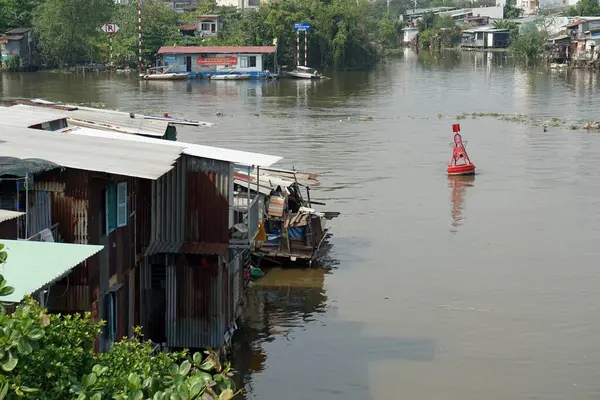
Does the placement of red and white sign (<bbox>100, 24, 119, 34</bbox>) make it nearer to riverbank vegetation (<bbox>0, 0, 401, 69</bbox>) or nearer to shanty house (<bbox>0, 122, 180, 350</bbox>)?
riverbank vegetation (<bbox>0, 0, 401, 69</bbox>)

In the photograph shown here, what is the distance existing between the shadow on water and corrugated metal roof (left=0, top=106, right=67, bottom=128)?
13.5 ft

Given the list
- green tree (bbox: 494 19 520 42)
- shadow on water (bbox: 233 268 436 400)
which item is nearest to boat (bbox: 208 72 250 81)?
green tree (bbox: 494 19 520 42)

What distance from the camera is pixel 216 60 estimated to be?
198ft

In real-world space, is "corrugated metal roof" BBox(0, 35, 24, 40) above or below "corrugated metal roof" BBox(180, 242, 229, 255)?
above

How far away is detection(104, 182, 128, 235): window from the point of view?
10.9 meters

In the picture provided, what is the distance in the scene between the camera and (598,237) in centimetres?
2067

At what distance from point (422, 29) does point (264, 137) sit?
7710 centimetres

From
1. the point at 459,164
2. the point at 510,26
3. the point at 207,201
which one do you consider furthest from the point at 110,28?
the point at 207,201

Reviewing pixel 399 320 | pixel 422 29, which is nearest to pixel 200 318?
pixel 399 320

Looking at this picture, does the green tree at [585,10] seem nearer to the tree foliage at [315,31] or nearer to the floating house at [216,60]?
the tree foliage at [315,31]

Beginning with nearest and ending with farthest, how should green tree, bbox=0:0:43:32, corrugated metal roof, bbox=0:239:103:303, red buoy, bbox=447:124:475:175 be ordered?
corrugated metal roof, bbox=0:239:103:303, red buoy, bbox=447:124:475:175, green tree, bbox=0:0:43:32

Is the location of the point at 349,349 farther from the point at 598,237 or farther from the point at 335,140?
the point at 335,140

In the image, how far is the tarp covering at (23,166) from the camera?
32.6 ft

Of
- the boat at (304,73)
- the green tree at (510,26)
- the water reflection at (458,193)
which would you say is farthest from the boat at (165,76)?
the green tree at (510,26)
